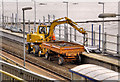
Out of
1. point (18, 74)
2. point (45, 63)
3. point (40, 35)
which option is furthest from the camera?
point (40, 35)

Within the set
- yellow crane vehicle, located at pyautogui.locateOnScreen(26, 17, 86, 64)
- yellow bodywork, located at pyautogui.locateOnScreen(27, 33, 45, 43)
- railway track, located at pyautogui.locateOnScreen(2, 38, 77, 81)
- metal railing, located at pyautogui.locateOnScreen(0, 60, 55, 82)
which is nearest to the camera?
metal railing, located at pyautogui.locateOnScreen(0, 60, 55, 82)

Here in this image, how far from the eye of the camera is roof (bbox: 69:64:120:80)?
11.7m

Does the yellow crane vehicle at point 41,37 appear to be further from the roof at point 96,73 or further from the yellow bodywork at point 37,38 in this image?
the roof at point 96,73

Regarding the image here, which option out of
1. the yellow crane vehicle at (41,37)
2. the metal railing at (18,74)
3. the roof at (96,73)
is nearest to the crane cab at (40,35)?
the yellow crane vehicle at (41,37)

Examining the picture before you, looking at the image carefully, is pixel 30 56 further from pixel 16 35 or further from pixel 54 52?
pixel 16 35

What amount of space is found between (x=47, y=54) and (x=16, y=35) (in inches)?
598

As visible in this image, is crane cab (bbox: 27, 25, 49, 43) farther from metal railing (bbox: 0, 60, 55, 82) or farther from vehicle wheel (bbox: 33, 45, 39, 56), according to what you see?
metal railing (bbox: 0, 60, 55, 82)

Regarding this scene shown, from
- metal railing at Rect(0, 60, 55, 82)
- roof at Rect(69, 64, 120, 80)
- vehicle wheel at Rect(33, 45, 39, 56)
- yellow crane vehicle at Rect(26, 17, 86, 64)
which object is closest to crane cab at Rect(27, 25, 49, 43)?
yellow crane vehicle at Rect(26, 17, 86, 64)

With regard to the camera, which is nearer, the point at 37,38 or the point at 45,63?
the point at 45,63

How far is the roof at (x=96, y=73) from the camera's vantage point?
11.7m

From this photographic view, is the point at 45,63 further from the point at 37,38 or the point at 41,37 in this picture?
the point at 37,38

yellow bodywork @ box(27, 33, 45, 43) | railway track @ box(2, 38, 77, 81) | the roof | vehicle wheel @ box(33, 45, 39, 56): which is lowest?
railway track @ box(2, 38, 77, 81)

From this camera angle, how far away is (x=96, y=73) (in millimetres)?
12453

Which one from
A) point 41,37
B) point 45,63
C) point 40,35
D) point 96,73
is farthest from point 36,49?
point 96,73
